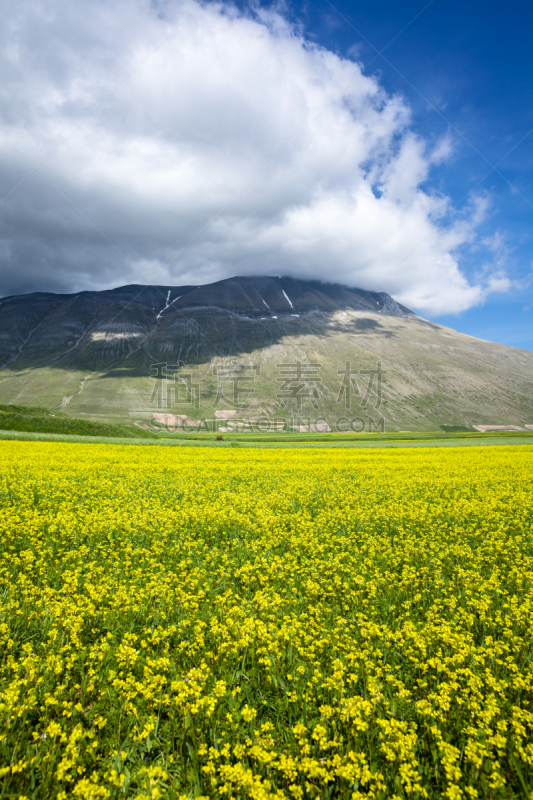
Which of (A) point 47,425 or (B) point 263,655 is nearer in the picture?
(B) point 263,655

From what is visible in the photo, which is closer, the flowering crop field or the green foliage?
the flowering crop field

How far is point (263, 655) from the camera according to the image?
18.3 ft

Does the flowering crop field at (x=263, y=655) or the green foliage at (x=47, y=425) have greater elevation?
the green foliage at (x=47, y=425)

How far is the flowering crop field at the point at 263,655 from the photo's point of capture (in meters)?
3.80

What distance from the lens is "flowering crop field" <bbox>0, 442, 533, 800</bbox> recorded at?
3.80 meters

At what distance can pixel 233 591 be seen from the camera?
7781mm

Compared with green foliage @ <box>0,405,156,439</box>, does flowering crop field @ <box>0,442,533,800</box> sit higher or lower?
lower

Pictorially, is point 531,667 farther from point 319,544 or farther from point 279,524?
point 279,524

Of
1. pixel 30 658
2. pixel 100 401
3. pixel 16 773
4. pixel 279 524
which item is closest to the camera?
pixel 16 773

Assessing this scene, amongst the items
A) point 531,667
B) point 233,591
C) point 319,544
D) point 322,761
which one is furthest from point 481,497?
point 322,761

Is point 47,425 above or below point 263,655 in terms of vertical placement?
above

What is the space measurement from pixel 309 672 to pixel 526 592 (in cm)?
604

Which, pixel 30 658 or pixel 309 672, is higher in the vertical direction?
pixel 30 658

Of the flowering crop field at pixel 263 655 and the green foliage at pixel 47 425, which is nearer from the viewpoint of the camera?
the flowering crop field at pixel 263 655
